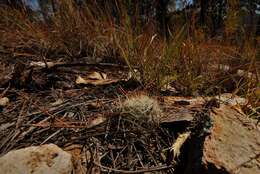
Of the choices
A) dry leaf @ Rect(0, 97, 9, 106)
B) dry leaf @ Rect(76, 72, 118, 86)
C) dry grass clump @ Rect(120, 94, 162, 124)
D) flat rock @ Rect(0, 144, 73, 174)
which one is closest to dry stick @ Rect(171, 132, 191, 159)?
dry grass clump @ Rect(120, 94, 162, 124)

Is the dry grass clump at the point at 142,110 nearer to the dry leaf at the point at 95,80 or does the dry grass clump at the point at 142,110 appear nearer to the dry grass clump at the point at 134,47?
the dry grass clump at the point at 134,47

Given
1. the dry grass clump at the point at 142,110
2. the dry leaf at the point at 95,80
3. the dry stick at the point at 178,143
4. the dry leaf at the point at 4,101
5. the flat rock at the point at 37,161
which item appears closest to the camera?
the flat rock at the point at 37,161

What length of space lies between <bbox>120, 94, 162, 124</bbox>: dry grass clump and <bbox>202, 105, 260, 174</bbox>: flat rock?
238mm

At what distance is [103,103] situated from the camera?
1.48 meters

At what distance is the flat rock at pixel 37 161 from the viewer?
950mm

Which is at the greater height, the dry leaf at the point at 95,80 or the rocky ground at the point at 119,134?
the dry leaf at the point at 95,80

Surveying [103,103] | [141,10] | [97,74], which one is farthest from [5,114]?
[141,10]

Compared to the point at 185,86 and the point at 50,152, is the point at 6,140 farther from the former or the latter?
the point at 185,86

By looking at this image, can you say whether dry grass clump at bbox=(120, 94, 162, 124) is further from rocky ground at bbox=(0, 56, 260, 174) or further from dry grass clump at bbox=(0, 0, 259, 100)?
dry grass clump at bbox=(0, 0, 259, 100)

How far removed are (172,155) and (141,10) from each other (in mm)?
1658

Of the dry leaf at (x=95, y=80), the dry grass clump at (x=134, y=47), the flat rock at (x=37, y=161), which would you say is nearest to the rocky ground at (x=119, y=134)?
the flat rock at (x=37, y=161)

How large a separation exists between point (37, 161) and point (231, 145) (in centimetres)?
66

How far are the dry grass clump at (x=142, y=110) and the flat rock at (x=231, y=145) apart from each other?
238 mm

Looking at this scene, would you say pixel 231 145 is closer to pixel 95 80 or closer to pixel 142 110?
pixel 142 110
